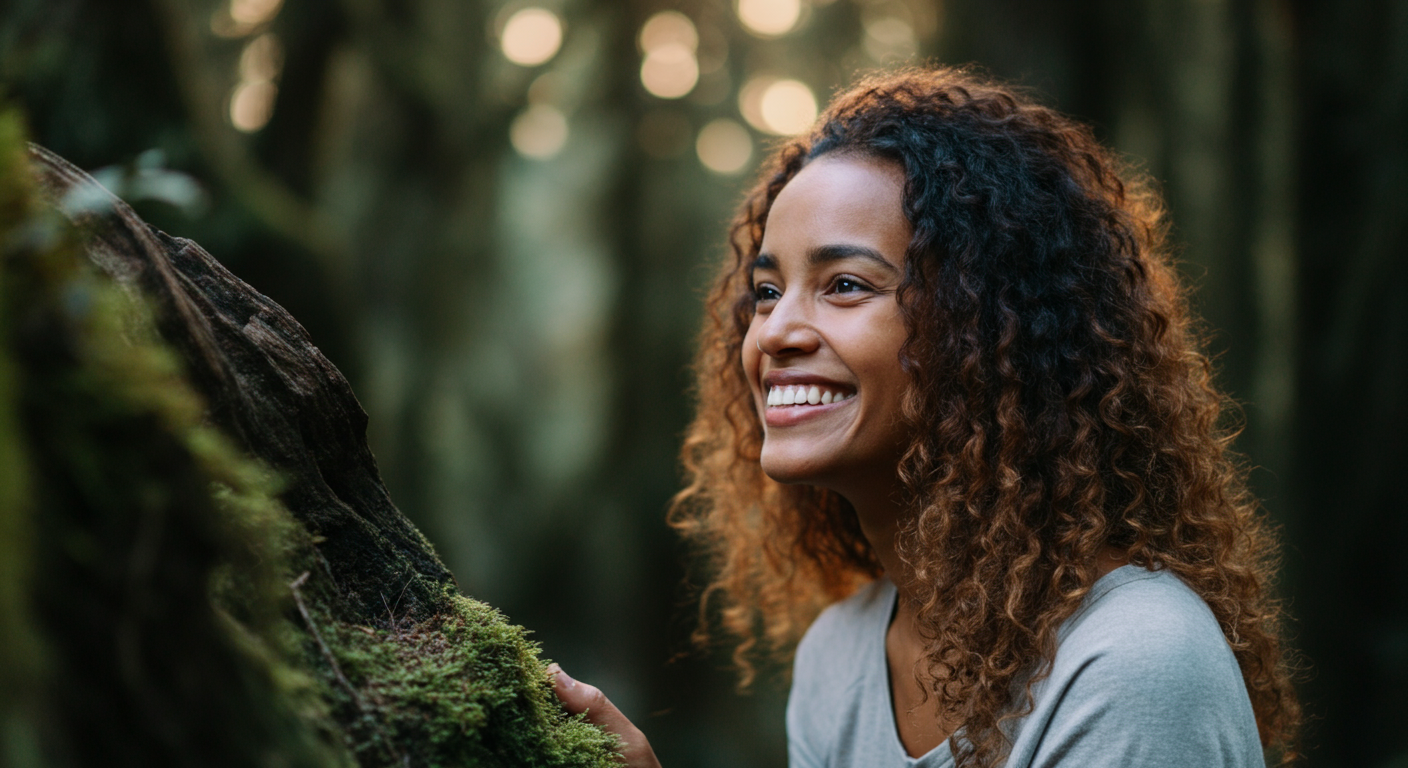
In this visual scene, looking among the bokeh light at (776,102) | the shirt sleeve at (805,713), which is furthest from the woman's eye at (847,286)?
the bokeh light at (776,102)

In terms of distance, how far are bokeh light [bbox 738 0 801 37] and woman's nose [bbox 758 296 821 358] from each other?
14.0 ft

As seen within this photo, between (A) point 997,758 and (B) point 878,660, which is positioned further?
(B) point 878,660

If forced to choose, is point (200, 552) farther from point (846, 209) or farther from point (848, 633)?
point (848, 633)

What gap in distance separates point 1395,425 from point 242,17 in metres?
4.57

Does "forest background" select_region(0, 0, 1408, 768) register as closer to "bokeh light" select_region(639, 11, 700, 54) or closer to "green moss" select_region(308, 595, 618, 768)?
"bokeh light" select_region(639, 11, 700, 54)

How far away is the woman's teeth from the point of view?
1652 mm

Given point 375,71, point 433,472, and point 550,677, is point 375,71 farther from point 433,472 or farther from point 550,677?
point 550,677

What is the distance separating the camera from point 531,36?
4977mm

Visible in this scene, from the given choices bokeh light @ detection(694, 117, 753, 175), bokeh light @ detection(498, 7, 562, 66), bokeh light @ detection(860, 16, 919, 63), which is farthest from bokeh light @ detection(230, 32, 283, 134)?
bokeh light @ detection(860, 16, 919, 63)

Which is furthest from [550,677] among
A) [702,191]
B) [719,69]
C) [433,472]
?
[719,69]

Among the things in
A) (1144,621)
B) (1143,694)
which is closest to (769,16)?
(1144,621)

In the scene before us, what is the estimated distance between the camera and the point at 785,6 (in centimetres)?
566

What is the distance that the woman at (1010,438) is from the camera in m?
1.39

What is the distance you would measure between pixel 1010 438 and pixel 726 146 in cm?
442
